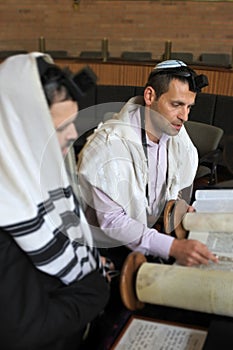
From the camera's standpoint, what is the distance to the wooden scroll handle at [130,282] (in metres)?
0.71

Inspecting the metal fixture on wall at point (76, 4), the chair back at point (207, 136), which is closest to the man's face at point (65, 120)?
the chair back at point (207, 136)

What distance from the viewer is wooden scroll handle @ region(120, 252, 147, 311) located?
71 cm

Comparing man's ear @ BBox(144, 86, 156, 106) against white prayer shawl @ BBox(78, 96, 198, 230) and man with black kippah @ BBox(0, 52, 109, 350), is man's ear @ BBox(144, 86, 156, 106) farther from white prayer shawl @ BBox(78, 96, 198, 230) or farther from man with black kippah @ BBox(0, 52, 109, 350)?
man with black kippah @ BBox(0, 52, 109, 350)

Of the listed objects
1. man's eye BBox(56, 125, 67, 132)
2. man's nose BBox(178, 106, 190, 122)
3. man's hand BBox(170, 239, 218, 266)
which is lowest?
man's hand BBox(170, 239, 218, 266)

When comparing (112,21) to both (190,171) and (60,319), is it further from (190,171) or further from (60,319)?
(60,319)

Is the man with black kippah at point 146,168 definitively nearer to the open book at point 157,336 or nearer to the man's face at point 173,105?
the man's face at point 173,105

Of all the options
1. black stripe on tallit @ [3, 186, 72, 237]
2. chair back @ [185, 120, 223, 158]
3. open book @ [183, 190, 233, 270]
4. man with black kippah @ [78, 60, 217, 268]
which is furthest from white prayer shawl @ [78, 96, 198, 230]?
chair back @ [185, 120, 223, 158]

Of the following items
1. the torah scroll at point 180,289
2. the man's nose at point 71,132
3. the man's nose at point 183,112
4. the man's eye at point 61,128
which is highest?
the man's eye at point 61,128

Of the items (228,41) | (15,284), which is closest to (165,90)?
(15,284)

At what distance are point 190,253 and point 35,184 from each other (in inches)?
18.0

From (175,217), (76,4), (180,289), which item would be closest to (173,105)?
(175,217)

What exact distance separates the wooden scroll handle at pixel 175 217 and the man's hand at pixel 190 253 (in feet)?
0.31

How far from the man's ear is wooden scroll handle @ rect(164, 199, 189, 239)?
281 millimetres

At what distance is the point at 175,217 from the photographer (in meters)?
1.14
